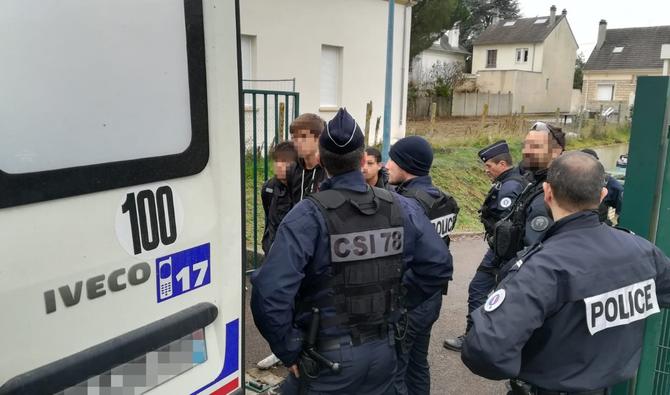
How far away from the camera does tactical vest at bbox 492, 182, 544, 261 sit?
332 cm

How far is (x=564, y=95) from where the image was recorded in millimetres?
46000

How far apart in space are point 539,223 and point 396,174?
0.91 m

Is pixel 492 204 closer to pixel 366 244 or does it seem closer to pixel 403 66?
pixel 366 244

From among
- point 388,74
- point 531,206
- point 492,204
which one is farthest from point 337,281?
Result: point 388,74

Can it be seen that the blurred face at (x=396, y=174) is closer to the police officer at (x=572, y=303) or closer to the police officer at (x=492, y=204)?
the police officer at (x=492, y=204)

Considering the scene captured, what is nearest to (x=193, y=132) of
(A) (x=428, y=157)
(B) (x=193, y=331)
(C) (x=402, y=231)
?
(B) (x=193, y=331)

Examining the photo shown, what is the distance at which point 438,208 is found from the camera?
3.42m

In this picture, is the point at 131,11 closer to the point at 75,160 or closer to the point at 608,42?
the point at 75,160

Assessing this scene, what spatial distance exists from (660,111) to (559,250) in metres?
0.99

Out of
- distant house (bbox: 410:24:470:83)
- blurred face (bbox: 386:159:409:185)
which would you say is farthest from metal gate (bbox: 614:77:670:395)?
distant house (bbox: 410:24:470:83)

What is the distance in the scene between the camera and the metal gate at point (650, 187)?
97.1 inches

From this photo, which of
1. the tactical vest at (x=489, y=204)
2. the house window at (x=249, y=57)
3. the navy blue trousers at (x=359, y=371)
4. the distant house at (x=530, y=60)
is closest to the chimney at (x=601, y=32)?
the distant house at (x=530, y=60)

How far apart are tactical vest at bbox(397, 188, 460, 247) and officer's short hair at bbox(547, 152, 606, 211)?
108 cm

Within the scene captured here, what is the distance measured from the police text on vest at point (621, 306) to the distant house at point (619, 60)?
4698 cm
